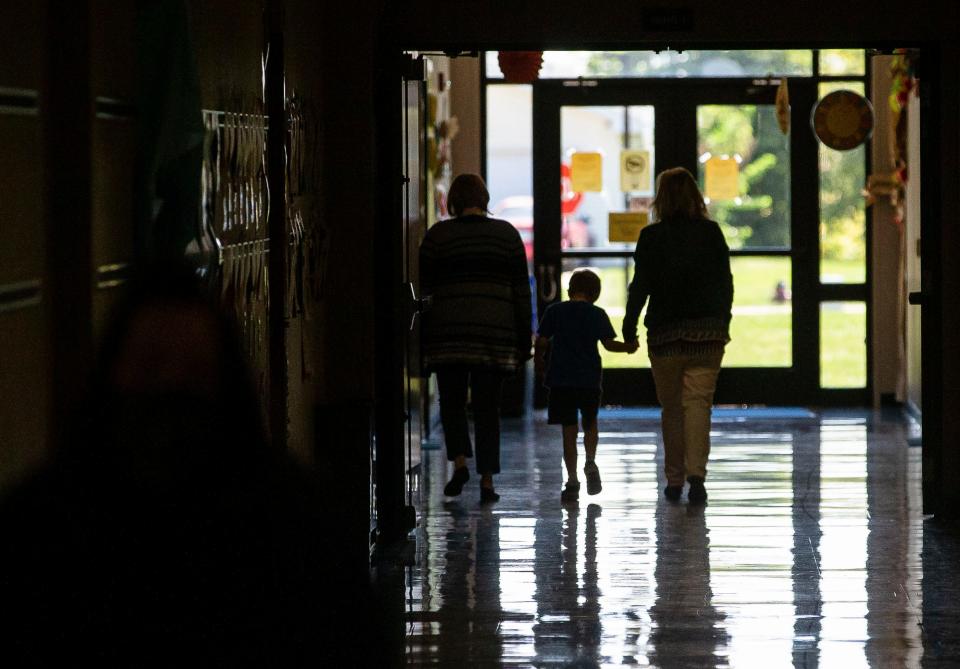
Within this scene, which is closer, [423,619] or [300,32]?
[423,619]

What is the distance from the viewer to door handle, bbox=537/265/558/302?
1056cm

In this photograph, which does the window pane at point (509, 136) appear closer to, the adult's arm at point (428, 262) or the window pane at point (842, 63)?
the window pane at point (842, 63)

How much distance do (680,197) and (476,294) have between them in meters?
1.07

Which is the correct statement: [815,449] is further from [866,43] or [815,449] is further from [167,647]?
[167,647]

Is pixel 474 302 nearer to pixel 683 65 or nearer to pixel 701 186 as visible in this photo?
pixel 701 186

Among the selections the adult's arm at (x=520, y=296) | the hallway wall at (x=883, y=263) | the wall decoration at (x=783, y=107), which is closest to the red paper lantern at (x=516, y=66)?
the adult's arm at (x=520, y=296)

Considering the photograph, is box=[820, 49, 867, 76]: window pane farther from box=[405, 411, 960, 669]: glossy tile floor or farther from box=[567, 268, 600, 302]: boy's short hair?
box=[567, 268, 600, 302]: boy's short hair

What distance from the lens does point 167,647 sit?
5.61 ft

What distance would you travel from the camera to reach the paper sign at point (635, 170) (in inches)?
418

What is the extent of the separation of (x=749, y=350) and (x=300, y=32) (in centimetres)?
608

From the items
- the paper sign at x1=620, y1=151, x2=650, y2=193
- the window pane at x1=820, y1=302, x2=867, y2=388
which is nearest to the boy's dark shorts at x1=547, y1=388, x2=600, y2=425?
the paper sign at x1=620, y1=151, x2=650, y2=193

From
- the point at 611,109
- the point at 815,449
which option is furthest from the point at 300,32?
the point at 611,109

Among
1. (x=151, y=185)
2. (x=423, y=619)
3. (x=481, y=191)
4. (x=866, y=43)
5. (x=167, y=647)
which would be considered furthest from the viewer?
(x=481, y=191)

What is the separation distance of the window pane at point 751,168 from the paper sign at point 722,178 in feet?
0.08
